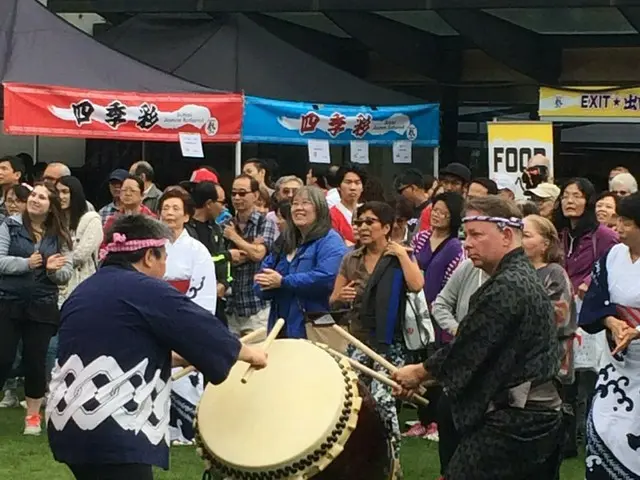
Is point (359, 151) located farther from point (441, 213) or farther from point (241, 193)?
point (441, 213)

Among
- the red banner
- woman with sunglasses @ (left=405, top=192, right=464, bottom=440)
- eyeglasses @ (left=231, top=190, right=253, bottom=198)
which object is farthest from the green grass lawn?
the red banner

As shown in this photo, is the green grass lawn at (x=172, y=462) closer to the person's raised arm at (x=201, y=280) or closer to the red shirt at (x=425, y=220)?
the person's raised arm at (x=201, y=280)

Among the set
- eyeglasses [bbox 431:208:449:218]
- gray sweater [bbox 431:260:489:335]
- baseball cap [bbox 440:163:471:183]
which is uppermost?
baseball cap [bbox 440:163:471:183]

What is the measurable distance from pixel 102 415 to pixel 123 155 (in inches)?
471

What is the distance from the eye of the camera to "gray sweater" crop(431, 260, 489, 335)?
695 centimetres

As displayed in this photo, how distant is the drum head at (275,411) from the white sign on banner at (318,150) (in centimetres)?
851

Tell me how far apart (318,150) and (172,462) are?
6747mm

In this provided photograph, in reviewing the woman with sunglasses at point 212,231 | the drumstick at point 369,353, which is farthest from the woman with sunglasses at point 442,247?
the drumstick at point 369,353

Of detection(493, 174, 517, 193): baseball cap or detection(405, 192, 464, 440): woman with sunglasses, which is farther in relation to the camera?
detection(493, 174, 517, 193): baseball cap

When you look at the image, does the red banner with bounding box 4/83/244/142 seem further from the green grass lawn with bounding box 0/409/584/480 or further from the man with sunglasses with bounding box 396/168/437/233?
the green grass lawn with bounding box 0/409/584/480

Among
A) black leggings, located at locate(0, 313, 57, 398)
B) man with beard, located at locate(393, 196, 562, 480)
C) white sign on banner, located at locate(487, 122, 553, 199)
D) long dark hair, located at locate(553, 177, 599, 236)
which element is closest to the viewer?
man with beard, located at locate(393, 196, 562, 480)

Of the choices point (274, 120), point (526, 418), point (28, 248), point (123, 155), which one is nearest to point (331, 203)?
point (28, 248)

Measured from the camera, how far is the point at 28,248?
8266 mm

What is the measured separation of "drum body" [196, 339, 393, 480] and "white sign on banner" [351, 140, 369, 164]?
8.88 m
